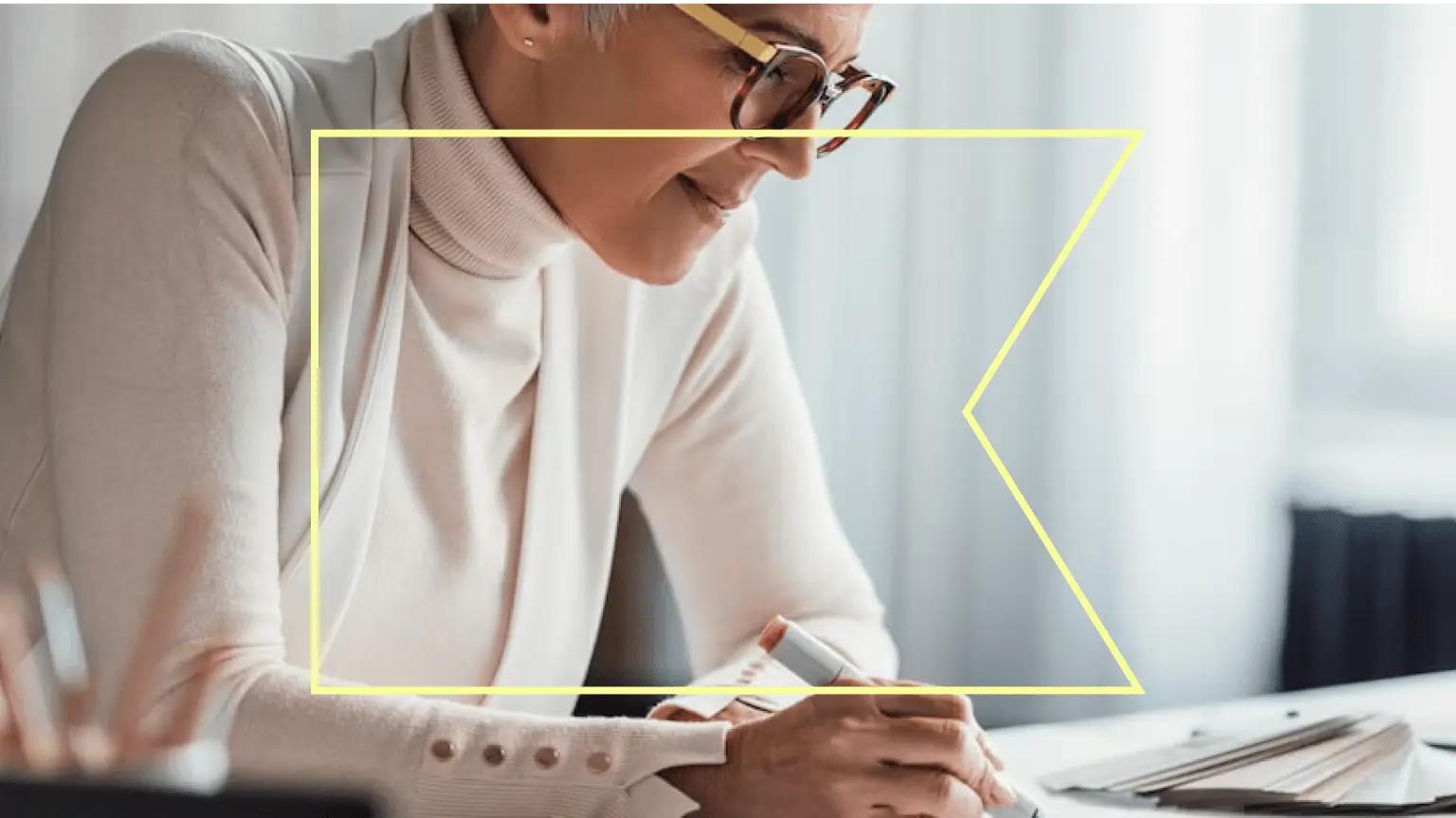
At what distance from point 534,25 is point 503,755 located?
0.38 metres

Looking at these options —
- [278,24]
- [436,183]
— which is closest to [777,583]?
[436,183]

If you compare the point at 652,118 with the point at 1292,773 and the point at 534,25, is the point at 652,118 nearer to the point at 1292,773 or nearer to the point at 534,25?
the point at 534,25

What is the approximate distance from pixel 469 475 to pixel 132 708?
242 mm

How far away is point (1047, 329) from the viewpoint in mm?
1073

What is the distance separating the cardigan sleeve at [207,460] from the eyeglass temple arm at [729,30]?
0.23 metres

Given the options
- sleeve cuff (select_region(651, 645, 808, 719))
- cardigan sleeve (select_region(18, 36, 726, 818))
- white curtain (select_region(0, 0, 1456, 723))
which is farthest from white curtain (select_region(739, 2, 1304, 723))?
cardigan sleeve (select_region(18, 36, 726, 818))

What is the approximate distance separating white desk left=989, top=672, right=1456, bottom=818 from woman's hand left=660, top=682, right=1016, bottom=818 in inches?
3.8

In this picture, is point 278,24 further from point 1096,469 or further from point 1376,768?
point 1376,768

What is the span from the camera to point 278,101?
28.3 inches

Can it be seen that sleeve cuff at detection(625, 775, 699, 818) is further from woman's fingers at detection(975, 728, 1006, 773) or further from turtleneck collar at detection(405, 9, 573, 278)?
turtleneck collar at detection(405, 9, 573, 278)

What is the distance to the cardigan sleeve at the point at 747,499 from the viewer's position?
0.96m

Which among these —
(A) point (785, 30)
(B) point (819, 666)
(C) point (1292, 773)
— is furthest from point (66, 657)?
(C) point (1292, 773)

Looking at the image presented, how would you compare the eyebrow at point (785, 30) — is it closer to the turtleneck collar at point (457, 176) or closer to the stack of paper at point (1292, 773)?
the turtleneck collar at point (457, 176)

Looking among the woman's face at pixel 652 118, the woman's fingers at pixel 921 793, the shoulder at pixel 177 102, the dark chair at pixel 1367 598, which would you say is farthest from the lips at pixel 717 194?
the dark chair at pixel 1367 598
